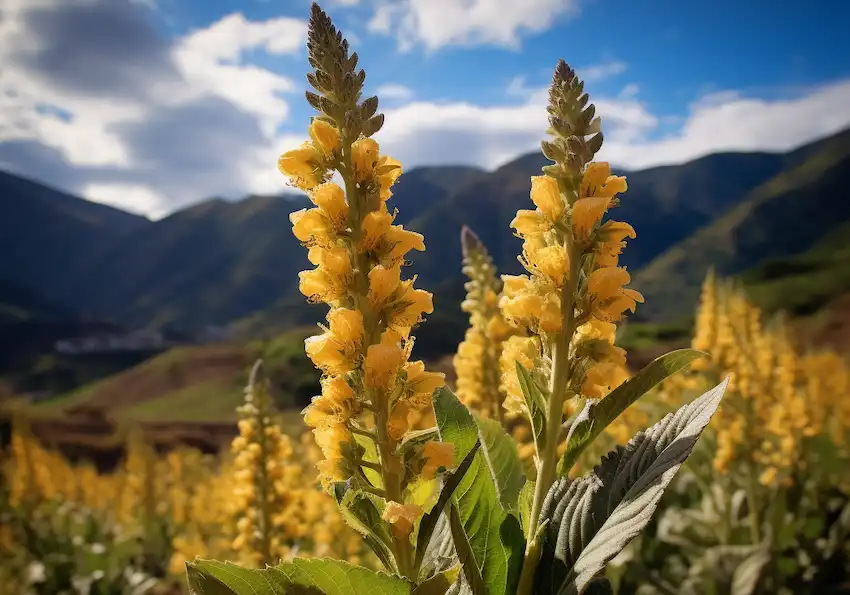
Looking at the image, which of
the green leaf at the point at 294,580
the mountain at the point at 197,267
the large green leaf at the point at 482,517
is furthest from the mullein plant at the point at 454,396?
the mountain at the point at 197,267

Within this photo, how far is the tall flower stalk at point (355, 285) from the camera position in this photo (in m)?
1.38

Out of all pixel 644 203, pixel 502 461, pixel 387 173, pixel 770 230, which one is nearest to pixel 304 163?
pixel 387 173

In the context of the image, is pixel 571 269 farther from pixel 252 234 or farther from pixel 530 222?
pixel 252 234

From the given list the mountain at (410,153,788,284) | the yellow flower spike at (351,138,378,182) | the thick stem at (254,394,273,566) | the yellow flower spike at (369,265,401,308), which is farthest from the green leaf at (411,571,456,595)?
the mountain at (410,153,788,284)

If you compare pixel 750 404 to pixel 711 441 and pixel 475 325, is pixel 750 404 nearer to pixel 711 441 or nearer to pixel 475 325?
pixel 711 441

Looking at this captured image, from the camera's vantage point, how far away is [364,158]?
1.42m

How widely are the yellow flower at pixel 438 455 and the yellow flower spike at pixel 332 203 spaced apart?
59 cm

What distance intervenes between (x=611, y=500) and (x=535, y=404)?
0.30 metres

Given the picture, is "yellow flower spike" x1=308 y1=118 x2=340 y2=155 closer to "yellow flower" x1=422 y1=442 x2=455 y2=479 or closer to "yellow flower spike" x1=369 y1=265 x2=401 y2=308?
"yellow flower spike" x1=369 y1=265 x2=401 y2=308

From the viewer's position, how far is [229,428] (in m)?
32.2

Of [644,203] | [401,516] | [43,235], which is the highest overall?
[43,235]

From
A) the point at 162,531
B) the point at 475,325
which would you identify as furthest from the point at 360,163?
the point at 162,531

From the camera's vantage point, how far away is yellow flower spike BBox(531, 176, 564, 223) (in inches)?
57.8

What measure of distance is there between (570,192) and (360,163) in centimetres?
56
